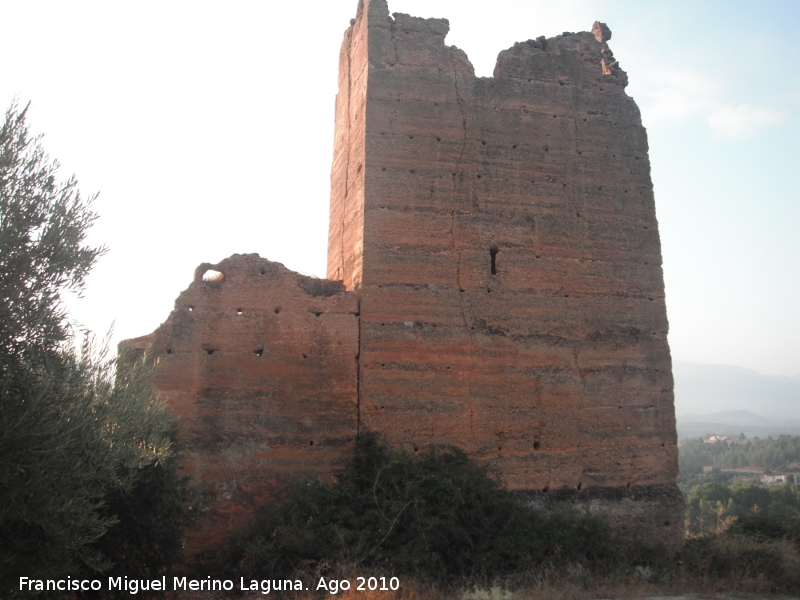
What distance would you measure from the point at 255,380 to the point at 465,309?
2945 millimetres

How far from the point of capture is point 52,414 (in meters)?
4.72

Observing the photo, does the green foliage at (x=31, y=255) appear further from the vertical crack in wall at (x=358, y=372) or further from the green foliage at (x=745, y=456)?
the green foliage at (x=745, y=456)

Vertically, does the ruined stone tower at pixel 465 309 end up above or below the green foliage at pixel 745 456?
above

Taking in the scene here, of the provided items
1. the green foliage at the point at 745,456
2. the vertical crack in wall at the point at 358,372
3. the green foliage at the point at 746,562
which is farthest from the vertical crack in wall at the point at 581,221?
the green foliage at the point at 745,456

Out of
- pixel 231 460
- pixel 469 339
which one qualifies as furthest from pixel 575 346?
pixel 231 460

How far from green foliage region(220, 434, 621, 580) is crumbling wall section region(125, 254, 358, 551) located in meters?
0.38

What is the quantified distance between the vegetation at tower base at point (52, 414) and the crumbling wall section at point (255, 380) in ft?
5.16

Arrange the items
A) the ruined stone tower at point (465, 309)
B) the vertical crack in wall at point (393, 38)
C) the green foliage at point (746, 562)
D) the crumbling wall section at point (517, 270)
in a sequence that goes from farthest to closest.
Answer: the vertical crack in wall at point (393, 38) → the crumbling wall section at point (517, 270) → the ruined stone tower at point (465, 309) → the green foliage at point (746, 562)

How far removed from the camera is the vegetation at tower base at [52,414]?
4566mm

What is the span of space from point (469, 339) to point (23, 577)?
5.52 metres

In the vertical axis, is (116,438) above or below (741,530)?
above

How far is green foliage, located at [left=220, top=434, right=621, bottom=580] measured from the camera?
677 centimetres

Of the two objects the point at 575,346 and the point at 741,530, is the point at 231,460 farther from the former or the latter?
the point at 741,530

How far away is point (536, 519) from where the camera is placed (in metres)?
7.82
